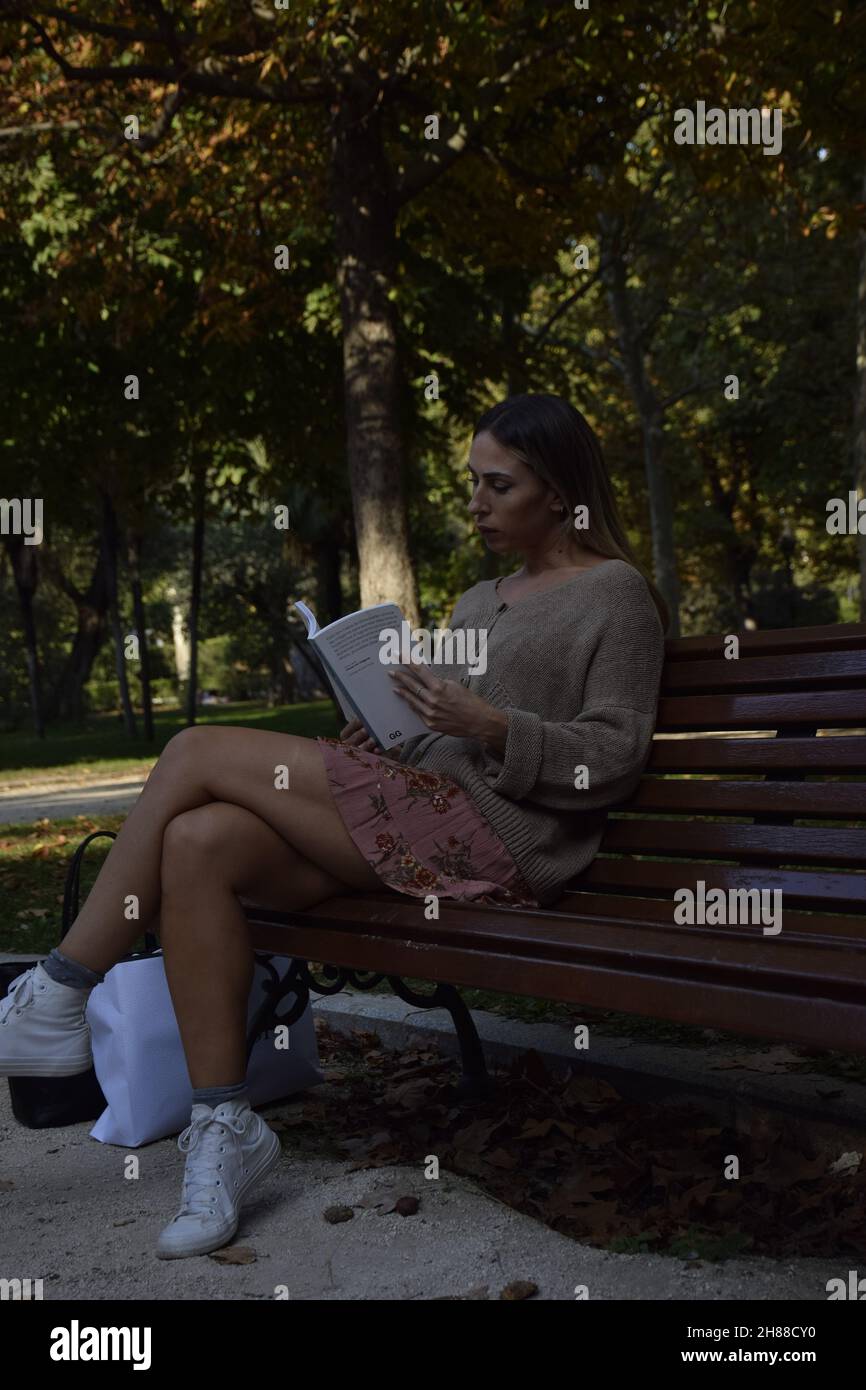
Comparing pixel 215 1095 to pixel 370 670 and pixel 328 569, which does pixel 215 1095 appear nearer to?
pixel 370 670

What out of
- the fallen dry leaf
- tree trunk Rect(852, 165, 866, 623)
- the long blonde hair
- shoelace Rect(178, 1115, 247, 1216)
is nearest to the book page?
the long blonde hair

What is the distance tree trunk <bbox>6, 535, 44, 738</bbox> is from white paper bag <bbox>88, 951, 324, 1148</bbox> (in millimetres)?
22811

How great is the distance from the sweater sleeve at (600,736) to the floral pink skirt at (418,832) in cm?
13

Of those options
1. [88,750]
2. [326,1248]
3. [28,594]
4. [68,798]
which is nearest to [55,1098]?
[326,1248]

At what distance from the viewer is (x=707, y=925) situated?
3.02 metres

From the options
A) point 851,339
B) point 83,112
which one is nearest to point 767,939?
point 83,112

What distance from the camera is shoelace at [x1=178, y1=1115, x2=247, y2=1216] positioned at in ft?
9.62

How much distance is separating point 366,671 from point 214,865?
0.58 meters

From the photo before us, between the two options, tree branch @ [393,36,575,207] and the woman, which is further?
tree branch @ [393,36,575,207]

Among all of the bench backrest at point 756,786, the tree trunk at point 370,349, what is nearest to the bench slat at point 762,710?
the bench backrest at point 756,786

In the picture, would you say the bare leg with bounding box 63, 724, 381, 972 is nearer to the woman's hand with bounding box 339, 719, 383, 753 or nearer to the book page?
the book page

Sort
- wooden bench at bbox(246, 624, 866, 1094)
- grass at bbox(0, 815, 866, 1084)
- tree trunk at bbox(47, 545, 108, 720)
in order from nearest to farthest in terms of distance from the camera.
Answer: wooden bench at bbox(246, 624, 866, 1094) → grass at bbox(0, 815, 866, 1084) → tree trunk at bbox(47, 545, 108, 720)

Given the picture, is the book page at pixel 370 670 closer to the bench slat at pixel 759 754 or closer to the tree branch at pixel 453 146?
the bench slat at pixel 759 754

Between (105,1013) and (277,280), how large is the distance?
1057 cm
